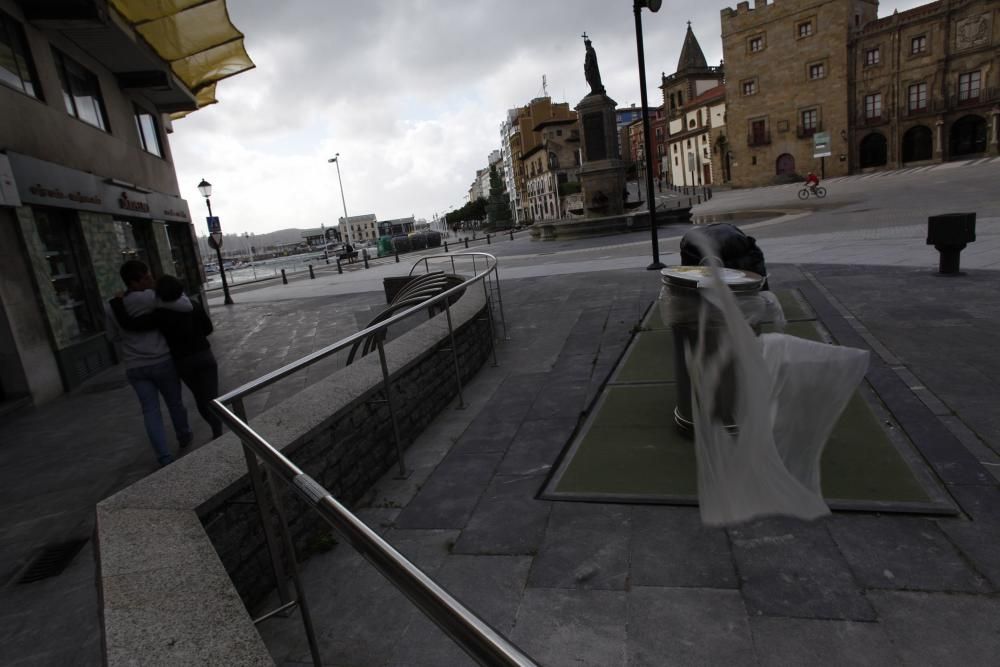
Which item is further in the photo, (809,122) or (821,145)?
(809,122)

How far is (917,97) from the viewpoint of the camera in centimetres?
4847

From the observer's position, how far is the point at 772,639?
7.65ft

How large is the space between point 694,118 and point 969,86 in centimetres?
2952

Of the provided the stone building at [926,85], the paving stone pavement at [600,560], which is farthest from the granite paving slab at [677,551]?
the stone building at [926,85]

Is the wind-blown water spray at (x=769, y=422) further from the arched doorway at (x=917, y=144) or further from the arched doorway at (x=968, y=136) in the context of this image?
the arched doorway at (x=917, y=144)

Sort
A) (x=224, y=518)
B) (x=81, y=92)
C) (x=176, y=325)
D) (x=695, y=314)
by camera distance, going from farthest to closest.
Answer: (x=81, y=92) < (x=176, y=325) < (x=695, y=314) < (x=224, y=518)

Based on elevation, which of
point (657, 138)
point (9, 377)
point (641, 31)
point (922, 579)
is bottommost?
point (922, 579)

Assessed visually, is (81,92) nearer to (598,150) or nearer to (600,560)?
(600,560)

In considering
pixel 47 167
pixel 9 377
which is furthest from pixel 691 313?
pixel 47 167

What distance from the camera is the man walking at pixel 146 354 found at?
16.2ft

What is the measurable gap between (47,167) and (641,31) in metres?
10.4

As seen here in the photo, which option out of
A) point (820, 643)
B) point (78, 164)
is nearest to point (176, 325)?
point (820, 643)

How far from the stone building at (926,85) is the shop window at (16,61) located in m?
58.0

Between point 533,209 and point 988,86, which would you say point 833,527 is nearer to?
point 988,86
